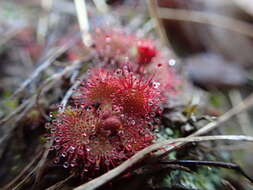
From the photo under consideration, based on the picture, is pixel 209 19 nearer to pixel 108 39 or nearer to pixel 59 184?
pixel 108 39

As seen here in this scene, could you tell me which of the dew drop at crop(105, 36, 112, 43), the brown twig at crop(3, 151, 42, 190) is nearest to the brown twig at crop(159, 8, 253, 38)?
the dew drop at crop(105, 36, 112, 43)

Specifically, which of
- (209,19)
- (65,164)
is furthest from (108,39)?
(209,19)

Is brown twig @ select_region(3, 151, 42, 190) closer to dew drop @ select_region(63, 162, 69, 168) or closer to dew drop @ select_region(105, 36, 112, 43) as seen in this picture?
dew drop @ select_region(63, 162, 69, 168)

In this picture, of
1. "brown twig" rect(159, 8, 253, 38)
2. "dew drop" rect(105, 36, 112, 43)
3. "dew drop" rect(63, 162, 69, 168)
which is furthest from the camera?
"brown twig" rect(159, 8, 253, 38)

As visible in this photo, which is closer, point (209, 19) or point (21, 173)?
point (21, 173)

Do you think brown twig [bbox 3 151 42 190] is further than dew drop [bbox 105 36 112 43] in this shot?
No

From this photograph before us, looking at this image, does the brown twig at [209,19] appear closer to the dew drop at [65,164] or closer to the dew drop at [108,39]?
the dew drop at [108,39]

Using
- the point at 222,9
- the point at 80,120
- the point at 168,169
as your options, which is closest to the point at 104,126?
the point at 80,120

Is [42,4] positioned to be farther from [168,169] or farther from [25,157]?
[168,169]

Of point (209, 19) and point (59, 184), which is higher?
point (209, 19)

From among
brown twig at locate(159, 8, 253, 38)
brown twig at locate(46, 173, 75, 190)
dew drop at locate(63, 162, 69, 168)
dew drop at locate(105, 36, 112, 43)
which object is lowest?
brown twig at locate(46, 173, 75, 190)

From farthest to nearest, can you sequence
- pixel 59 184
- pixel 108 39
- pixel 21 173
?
pixel 108 39
pixel 21 173
pixel 59 184

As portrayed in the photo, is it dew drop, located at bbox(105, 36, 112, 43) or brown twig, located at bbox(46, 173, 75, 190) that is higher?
dew drop, located at bbox(105, 36, 112, 43)
